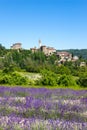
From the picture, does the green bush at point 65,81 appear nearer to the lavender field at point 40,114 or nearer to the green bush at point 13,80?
the green bush at point 13,80

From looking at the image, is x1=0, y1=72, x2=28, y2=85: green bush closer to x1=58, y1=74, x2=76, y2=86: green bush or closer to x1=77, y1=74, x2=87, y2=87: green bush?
x1=58, y1=74, x2=76, y2=86: green bush

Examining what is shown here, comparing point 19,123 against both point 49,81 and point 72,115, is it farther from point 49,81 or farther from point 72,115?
point 49,81

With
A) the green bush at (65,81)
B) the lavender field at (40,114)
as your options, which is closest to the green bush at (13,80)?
the green bush at (65,81)

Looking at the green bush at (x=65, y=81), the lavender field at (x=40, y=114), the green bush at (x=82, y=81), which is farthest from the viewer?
the green bush at (x=82, y=81)

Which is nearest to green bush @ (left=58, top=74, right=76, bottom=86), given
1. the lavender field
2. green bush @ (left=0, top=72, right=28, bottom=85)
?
green bush @ (left=0, top=72, right=28, bottom=85)

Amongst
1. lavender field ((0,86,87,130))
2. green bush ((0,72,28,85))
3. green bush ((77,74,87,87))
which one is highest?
lavender field ((0,86,87,130))

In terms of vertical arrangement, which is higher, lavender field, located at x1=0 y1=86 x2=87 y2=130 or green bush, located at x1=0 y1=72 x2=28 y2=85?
lavender field, located at x1=0 y1=86 x2=87 y2=130

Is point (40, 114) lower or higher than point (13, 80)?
higher

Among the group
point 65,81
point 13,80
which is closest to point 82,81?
point 65,81

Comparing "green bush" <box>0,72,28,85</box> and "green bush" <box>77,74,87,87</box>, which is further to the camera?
"green bush" <box>77,74,87,87</box>

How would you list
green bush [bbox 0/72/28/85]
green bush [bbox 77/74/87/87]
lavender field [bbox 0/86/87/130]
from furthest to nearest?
1. green bush [bbox 77/74/87/87]
2. green bush [bbox 0/72/28/85]
3. lavender field [bbox 0/86/87/130]

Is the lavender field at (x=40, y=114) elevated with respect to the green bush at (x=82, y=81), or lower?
elevated

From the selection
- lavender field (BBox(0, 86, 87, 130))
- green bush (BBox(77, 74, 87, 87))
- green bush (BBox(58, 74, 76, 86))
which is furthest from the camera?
green bush (BBox(77, 74, 87, 87))

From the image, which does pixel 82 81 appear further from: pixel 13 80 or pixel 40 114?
pixel 40 114
